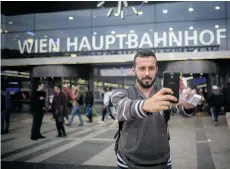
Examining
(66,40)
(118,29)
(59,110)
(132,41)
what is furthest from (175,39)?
(59,110)

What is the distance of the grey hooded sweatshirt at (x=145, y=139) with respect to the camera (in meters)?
1.93

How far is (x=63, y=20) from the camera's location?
17.0 metres

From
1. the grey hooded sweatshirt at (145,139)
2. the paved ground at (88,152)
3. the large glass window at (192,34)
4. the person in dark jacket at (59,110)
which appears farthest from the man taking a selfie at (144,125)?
the large glass window at (192,34)

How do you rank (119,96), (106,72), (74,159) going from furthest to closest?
(106,72)
(74,159)
(119,96)

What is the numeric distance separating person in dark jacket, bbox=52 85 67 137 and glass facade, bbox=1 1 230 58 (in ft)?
23.9

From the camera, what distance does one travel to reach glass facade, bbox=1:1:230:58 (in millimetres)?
14852

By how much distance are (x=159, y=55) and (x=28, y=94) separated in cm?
878

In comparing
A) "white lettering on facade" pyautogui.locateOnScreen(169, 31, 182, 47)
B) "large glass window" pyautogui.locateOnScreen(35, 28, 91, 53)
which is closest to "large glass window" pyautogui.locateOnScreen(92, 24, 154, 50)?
"large glass window" pyautogui.locateOnScreen(35, 28, 91, 53)

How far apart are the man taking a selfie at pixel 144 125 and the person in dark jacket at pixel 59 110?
6996 millimetres

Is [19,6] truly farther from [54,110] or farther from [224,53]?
[224,53]

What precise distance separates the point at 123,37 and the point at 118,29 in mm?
587

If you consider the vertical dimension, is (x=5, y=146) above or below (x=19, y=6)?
below

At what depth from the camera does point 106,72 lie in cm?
1730

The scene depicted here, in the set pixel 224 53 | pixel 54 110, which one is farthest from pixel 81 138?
pixel 224 53
